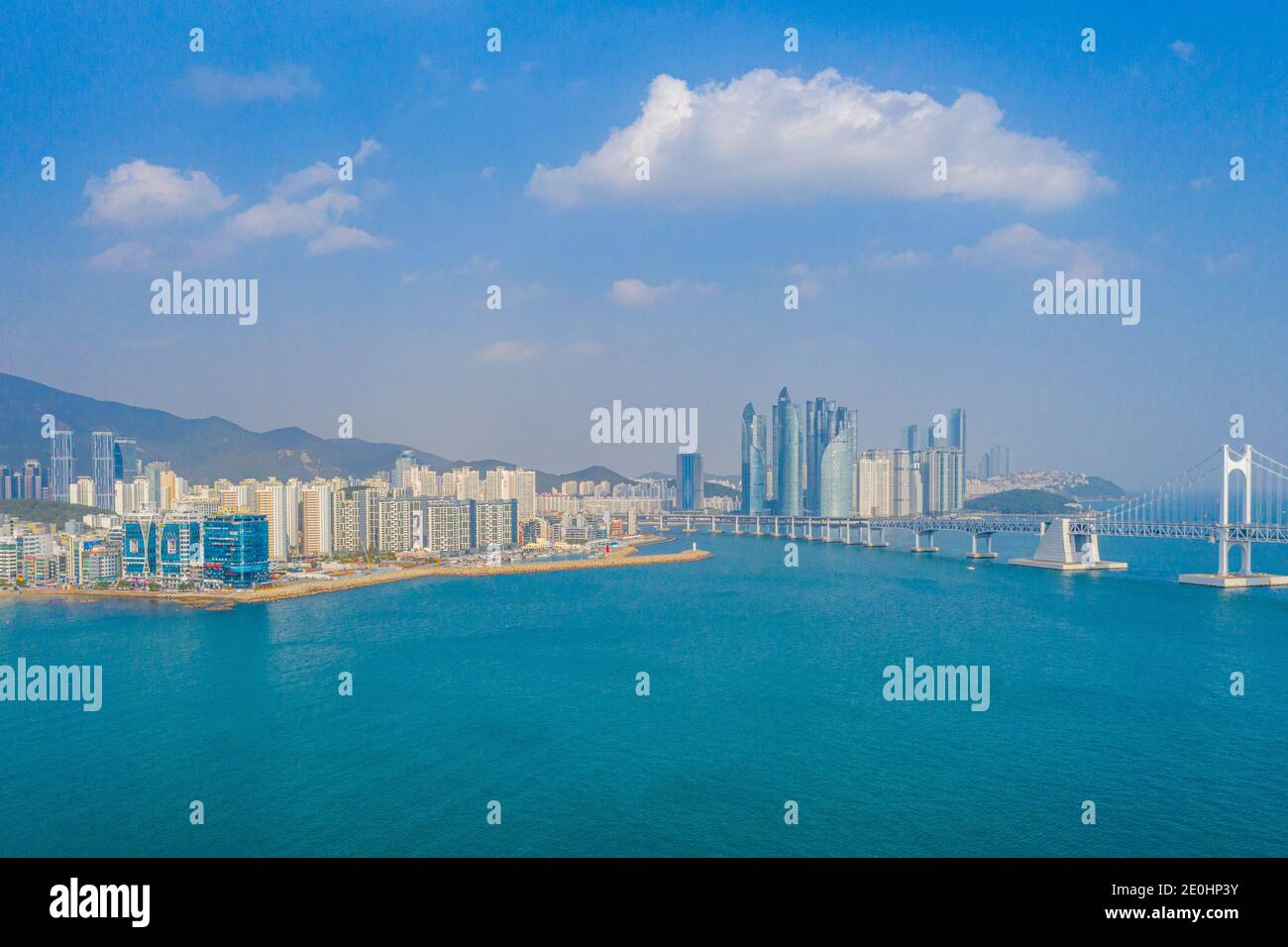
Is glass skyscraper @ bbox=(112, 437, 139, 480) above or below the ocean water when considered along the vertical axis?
above

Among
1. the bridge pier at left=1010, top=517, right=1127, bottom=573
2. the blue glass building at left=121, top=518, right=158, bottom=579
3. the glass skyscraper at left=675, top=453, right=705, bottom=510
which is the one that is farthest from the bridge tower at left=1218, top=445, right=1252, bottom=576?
the glass skyscraper at left=675, top=453, right=705, bottom=510

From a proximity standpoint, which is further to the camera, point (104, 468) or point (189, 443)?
point (189, 443)

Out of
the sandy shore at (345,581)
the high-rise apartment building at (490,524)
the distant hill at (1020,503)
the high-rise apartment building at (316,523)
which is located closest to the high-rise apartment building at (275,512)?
the high-rise apartment building at (316,523)

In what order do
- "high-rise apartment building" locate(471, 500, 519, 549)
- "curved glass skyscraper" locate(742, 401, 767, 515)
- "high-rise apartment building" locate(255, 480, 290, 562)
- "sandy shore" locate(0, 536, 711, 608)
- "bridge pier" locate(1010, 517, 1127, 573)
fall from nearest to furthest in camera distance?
"sandy shore" locate(0, 536, 711, 608) → "bridge pier" locate(1010, 517, 1127, 573) → "high-rise apartment building" locate(255, 480, 290, 562) → "high-rise apartment building" locate(471, 500, 519, 549) → "curved glass skyscraper" locate(742, 401, 767, 515)

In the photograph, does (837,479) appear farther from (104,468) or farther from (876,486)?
(104,468)

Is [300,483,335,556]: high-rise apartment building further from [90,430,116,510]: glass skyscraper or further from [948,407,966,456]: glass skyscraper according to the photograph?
[948,407,966,456]: glass skyscraper

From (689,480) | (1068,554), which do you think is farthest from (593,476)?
(1068,554)

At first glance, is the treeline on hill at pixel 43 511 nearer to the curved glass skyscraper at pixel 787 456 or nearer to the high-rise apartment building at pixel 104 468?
the high-rise apartment building at pixel 104 468

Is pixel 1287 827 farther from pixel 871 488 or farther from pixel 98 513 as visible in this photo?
pixel 871 488
